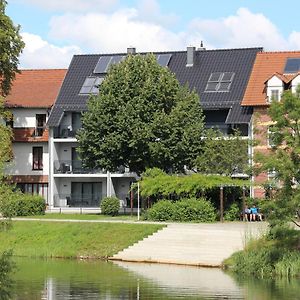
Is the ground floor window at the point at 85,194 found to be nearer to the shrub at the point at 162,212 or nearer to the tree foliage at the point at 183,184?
the tree foliage at the point at 183,184

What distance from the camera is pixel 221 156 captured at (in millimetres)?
64125

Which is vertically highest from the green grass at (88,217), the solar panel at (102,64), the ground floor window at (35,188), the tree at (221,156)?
the solar panel at (102,64)

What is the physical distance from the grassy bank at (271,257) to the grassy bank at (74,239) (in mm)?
7587

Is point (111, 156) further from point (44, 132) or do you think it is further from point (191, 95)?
point (44, 132)

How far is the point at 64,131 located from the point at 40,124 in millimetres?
2951

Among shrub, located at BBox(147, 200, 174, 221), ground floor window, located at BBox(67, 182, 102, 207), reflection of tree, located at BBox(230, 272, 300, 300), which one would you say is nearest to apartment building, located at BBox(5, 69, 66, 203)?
ground floor window, located at BBox(67, 182, 102, 207)

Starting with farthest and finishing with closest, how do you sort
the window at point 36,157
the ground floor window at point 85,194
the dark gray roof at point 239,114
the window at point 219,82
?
the window at point 36,157 → the ground floor window at point 85,194 → the window at point 219,82 → the dark gray roof at point 239,114

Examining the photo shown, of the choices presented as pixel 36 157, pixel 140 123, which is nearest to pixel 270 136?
pixel 140 123

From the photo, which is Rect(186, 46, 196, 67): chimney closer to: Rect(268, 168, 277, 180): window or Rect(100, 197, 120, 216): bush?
Rect(100, 197, 120, 216): bush

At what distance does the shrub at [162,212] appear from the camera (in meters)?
58.2

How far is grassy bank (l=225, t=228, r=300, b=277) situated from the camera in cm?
4262

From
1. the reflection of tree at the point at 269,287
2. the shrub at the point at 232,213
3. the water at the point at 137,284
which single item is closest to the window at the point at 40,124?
the shrub at the point at 232,213

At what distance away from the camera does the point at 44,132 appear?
256 feet

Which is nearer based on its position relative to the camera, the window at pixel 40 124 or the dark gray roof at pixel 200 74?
the dark gray roof at pixel 200 74
